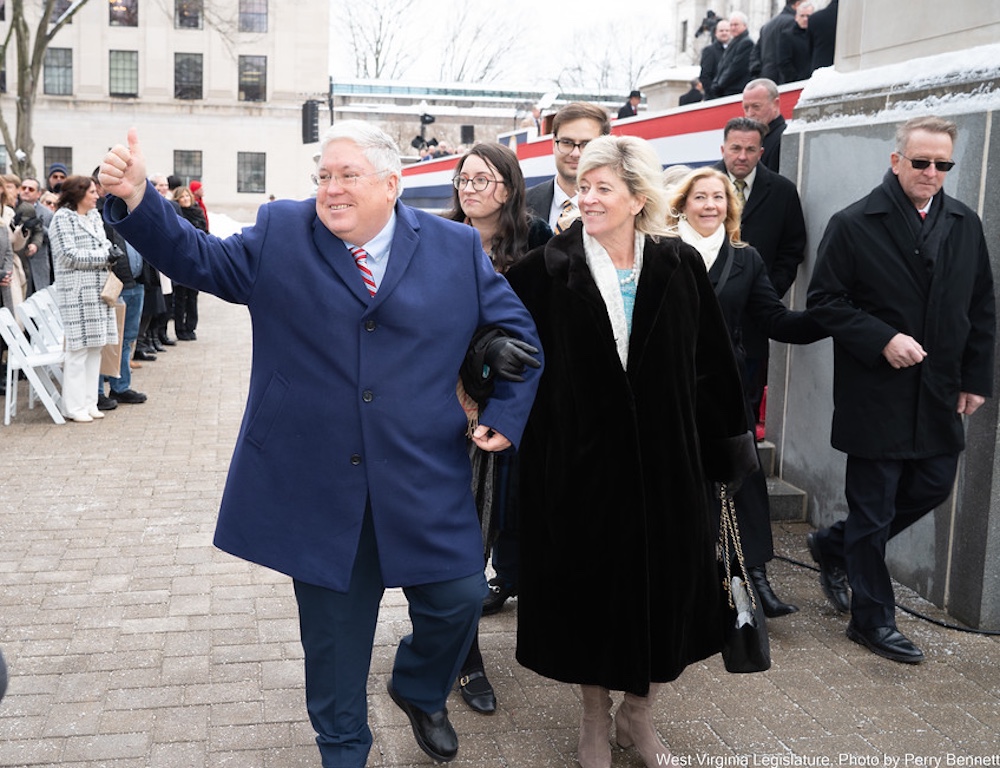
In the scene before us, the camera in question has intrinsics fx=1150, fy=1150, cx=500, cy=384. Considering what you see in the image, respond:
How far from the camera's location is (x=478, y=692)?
14.5 feet

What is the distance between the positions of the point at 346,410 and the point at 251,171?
5589 centimetres

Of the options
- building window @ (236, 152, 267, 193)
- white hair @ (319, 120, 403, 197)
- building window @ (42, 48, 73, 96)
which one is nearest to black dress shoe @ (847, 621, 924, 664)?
white hair @ (319, 120, 403, 197)

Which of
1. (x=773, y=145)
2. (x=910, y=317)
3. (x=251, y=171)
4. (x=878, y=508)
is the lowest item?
(x=878, y=508)

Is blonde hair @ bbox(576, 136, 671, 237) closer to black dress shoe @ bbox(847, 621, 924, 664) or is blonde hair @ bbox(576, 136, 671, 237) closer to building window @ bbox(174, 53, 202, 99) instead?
black dress shoe @ bbox(847, 621, 924, 664)

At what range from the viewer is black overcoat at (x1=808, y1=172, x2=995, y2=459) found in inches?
193

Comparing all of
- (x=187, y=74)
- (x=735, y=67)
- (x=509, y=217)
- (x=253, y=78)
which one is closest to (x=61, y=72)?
(x=187, y=74)

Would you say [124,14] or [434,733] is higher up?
[124,14]

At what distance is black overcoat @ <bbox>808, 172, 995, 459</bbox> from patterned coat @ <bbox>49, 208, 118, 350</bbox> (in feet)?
22.5

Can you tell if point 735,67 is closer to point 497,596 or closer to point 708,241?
point 708,241

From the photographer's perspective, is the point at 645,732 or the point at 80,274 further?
the point at 80,274

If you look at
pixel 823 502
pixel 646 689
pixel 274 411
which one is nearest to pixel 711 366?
pixel 646 689

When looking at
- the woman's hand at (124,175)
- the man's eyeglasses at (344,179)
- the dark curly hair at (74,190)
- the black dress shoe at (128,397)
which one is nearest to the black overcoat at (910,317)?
the man's eyeglasses at (344,179)

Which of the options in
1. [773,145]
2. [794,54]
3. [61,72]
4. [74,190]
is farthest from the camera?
[61,72]

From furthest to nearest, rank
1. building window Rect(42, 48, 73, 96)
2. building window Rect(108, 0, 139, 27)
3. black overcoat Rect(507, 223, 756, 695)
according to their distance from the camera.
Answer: building window Rect(42, 48, 73, 96) < building window Rect(108, 0, 139, 27) < black overcoat Rect(507, 223, 756, 695)
